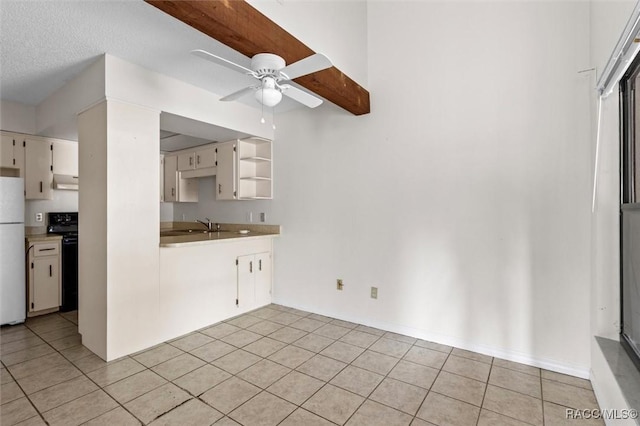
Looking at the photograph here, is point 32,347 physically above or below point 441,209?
below

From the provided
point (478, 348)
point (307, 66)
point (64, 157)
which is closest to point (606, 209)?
point (478, 348)

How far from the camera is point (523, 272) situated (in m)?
2.46

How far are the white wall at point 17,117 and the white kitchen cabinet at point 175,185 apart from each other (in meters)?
1.69

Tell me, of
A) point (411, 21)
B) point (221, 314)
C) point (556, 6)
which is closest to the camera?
point (556, 6)

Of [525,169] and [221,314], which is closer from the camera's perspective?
[525,169]

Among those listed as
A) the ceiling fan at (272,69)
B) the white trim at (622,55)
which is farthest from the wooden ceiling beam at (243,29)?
the white trim at (622,55)

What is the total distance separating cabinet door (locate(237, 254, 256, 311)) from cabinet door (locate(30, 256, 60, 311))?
2.31 meters

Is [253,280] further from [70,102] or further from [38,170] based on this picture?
[38,170]

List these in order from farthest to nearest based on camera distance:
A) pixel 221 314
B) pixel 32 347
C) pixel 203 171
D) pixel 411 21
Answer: pixel 203 171
pixel 221 314
pixel 411 21
pixel 32 347

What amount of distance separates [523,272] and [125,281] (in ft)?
11.0

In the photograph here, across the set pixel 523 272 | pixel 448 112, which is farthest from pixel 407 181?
pixel 523 272

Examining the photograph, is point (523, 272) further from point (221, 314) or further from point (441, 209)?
point (221, 314)

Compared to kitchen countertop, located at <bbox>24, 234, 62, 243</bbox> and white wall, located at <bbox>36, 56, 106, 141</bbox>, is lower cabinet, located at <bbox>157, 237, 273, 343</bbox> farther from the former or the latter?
kitchen countertop, located at <bbox>24, 234, 62, 243</bbox>

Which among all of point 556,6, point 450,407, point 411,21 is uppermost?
point 411,21
